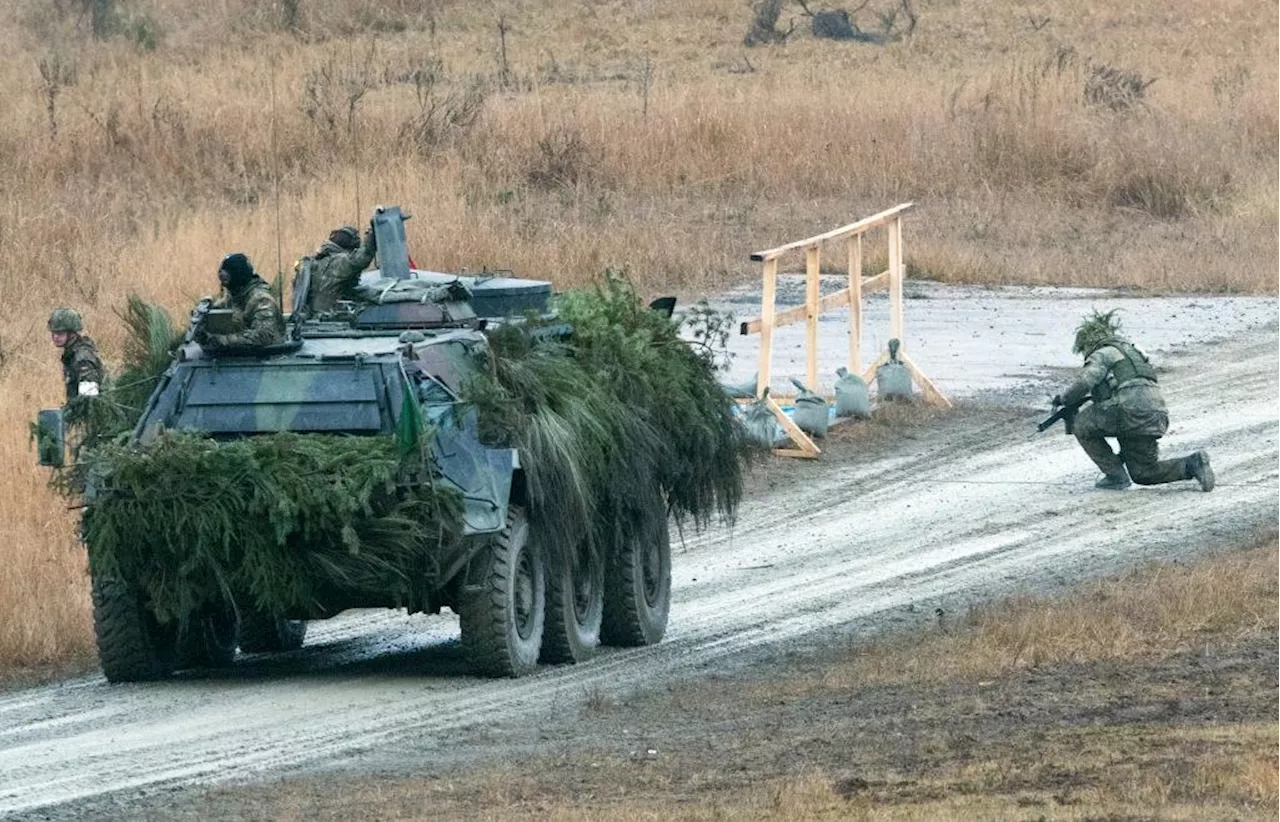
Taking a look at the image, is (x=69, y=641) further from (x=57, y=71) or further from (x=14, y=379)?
(x=57, y=71)

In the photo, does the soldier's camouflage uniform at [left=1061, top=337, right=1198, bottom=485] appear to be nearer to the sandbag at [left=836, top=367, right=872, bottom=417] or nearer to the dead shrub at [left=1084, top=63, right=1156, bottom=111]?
the sandbag at [left=836, top=367, right=872, bottom=417]

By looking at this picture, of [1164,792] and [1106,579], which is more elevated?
[1164,792]

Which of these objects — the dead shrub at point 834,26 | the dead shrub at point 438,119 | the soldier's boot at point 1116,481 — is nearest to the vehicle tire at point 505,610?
the soldier's boot at point 1116,481

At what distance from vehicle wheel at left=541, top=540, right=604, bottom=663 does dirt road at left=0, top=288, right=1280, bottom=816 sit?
0.20 metres

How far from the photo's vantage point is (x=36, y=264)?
27422 mm

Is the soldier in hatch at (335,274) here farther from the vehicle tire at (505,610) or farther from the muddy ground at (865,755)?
the muddy ground at (865,755)

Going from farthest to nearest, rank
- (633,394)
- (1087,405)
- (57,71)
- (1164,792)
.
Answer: (57,71)
(1087,405)
(633,394)
(1164,792)

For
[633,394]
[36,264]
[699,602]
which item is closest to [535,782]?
[633,394]

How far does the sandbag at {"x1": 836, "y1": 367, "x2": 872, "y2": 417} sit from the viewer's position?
23172mm

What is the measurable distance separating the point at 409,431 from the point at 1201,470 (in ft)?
29.1

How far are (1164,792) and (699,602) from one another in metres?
7.58

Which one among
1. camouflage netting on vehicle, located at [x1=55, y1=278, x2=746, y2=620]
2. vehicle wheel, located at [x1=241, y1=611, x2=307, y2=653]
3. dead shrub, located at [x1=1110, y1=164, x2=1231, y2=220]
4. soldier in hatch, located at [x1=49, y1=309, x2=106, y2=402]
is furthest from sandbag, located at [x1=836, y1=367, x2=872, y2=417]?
dead shrub, located at [x1=1110, y1=164, x2=1231, y2=220]

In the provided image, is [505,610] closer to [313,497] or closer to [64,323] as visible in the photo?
[313,497]

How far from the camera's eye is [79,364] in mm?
16484
